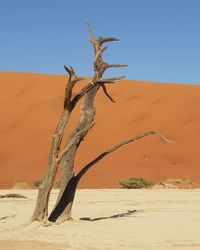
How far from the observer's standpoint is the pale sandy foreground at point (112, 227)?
8180 mm

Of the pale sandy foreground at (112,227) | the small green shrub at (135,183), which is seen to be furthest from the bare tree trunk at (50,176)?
the small green shrub at (135,183)

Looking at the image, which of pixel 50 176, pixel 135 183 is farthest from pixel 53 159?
pixel 135 183

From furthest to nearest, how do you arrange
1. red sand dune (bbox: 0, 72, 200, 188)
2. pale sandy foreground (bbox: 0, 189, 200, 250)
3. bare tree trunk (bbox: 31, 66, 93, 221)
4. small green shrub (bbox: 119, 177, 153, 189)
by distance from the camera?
red sand dune (bbox: 0, 72, 200, 188), small green shrub (bbox: 119, 177, 153, 189), bare tree trunk (bbox: 31, 66, 93, 221), pale sandy foreground (bbox: 0, 189, 200, 250)

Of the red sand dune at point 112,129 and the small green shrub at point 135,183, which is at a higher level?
the red sand dune at point 112,129

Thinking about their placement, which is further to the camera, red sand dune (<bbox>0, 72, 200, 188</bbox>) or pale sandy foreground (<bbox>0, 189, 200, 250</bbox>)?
red sand dune (<bbox>0, 72, 200, 188</bbox>)

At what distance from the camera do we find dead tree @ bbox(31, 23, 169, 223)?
9781 millimetres

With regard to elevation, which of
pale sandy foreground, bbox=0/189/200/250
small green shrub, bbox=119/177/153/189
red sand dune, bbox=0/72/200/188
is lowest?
pale sandy foreground, bbox=0/189/200/250

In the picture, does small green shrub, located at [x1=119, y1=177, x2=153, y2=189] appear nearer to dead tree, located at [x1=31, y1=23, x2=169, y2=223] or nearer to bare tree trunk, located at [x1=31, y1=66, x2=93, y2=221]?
dead tree, located at [x1=31, y1=23, x2=169, y2=223]

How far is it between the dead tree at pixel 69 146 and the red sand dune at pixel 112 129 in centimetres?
1336

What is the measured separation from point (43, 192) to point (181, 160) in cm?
1963

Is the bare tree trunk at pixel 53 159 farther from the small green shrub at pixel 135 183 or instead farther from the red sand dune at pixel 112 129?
the red sand dune at pixel 112 129

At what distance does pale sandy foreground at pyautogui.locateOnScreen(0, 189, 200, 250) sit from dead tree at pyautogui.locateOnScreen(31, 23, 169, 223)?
35 centimetres

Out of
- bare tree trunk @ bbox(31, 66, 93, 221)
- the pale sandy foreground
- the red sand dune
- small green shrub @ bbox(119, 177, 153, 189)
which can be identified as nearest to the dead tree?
bare tree trunk @ bbox(31, 66, 93, 221)

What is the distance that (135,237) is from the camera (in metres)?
8.74
